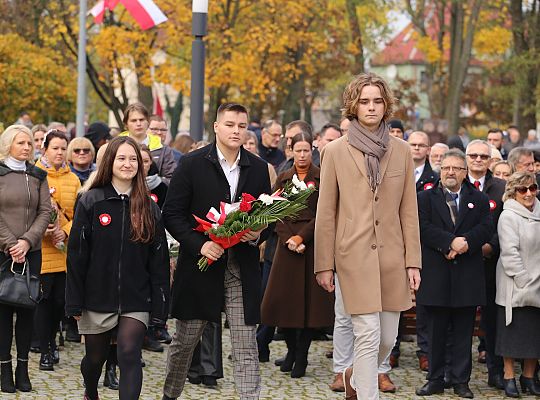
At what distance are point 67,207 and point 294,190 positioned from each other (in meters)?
3.34

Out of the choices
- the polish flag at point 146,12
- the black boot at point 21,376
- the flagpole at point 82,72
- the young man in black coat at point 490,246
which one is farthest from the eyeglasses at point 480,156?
the flagpole at point 82,72

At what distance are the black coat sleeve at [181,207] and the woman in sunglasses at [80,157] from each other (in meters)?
3.34

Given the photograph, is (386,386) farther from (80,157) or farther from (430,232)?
(80,157)

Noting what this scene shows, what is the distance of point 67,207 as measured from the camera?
10.6 meters

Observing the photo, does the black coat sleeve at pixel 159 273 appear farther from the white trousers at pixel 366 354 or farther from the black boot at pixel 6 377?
the black boot at pixel 6 377

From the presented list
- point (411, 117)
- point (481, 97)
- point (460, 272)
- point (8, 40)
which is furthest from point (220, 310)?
point (481, 97)

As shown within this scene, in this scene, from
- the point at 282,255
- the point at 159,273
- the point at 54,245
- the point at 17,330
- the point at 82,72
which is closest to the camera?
the point at 159,273

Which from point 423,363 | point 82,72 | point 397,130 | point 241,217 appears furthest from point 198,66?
point 82,72

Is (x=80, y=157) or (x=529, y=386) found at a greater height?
(x=80, y=157)

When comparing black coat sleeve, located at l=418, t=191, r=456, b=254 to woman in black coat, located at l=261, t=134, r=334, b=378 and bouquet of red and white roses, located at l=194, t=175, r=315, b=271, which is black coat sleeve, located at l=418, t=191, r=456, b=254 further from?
bouquet of red and white roses, located at l=194, t=175, r=315, b=271

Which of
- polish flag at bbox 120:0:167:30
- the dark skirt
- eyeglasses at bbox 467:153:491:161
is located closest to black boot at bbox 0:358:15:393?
the dark skirt

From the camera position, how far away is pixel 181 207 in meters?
7.92

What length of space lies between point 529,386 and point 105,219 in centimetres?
435

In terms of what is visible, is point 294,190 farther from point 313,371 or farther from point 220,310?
point 313,371
